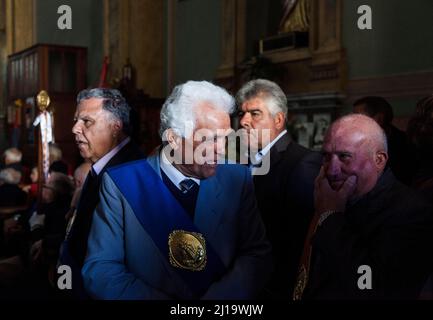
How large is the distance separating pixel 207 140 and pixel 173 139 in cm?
14

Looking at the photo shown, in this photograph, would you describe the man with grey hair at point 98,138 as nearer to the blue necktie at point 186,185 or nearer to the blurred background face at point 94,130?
the blurred background face at point 94,130

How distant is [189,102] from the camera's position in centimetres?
208

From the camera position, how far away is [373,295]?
1946 mm

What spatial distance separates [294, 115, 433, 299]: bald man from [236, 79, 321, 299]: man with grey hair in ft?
1.35

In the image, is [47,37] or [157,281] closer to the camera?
[157,281]

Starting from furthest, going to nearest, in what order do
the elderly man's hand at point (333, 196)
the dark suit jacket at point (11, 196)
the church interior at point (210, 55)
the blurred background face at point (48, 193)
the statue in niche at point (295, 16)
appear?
the statue in niche at point (295, 16)
the church interior at point (210, 55)
the dark suit jacket at point (11, 196)
the blurred background face at point (48, 193)
the elderly man's hand at point (333, 196)

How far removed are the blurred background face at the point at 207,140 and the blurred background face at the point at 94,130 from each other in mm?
681

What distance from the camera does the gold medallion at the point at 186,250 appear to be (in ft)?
6.58

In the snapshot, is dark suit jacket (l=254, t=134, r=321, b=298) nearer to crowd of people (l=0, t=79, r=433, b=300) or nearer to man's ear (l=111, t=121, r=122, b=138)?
crowd of people (l=0, t=79, r=433, b=300)

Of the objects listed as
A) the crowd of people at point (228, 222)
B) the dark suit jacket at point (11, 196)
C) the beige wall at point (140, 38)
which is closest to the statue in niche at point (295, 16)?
the beige wall at point (140, 38)

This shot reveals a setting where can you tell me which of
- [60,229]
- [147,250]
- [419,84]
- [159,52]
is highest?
[159,52]

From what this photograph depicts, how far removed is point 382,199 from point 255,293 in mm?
550
